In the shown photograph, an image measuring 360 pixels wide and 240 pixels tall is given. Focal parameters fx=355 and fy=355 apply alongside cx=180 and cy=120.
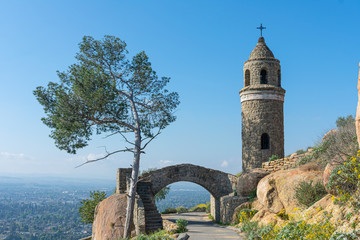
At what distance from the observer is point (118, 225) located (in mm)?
21812

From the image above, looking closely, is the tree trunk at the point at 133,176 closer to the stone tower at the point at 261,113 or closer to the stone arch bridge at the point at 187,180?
the stone arch bridge at the point at 187,180

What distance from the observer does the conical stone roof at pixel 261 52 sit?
27780 millimetres

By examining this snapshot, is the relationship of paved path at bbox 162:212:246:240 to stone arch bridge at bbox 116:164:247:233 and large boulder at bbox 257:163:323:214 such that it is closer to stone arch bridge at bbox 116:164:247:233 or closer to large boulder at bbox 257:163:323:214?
stone arch bridge at bbox 116:164:247:233

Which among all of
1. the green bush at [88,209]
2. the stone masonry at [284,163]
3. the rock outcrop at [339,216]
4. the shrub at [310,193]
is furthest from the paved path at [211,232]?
A: the green bush at [88,209]

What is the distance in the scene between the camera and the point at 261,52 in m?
27.9

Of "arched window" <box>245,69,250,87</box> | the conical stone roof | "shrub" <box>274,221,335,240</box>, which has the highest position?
the conical stone roof

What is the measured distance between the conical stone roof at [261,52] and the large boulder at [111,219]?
14580 mm

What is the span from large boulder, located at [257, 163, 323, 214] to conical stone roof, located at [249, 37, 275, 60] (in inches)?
477

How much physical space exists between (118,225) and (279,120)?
1441 cm

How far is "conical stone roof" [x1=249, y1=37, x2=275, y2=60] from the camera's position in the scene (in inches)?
1094

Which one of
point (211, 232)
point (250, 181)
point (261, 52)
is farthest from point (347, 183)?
point (261, 52)

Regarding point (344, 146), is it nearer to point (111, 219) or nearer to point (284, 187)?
point (284, 187)

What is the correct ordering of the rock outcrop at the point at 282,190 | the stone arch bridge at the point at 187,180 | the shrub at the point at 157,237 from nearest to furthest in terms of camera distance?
the shrub at the point at 157,237 < the rock outcrop at the point at 282,190 < the stone arch bridge at the point at 187,180

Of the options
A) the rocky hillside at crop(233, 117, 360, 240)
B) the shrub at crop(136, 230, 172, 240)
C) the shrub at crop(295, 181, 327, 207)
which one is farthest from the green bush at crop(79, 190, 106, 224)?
the shrub at crop(295, 181, 327, 207)
